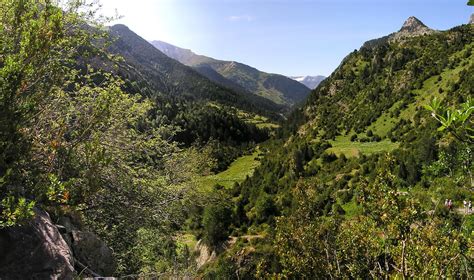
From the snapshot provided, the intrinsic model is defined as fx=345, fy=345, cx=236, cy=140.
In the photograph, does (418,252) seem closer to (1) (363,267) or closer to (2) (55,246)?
(1) (363,267)

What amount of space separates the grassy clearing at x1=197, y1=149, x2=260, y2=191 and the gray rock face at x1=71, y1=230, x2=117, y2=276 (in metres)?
64.5

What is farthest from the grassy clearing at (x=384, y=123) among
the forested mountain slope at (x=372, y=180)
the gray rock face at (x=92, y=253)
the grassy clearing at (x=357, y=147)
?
the gray rock face at (x=92, y=253)

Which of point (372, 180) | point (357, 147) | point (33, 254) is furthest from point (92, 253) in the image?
point (357, 147)

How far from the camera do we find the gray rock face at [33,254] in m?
6.79

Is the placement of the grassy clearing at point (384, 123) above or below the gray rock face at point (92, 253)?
above

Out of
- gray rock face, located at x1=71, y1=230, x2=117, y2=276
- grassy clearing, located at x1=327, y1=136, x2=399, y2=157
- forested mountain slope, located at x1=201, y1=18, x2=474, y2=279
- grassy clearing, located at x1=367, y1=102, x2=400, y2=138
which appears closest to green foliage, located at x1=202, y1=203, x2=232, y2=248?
forested mountain slope, located at x1=201, y1=18, x2=474, y2=279

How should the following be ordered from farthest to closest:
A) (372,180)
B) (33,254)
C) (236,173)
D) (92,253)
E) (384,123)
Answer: (236,173)
(384,123)
(372,180)
(92,253)
(33,254)

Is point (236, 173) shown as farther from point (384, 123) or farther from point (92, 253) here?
point (92, 253)

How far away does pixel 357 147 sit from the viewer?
200 feet

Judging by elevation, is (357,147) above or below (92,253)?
above

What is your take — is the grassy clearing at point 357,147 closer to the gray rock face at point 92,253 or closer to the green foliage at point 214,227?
the green foliage at point 214,227

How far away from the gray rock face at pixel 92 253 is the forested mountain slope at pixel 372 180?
528 centimetres

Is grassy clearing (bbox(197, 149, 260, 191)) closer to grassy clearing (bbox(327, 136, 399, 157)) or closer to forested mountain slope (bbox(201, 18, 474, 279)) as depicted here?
forested mountain slope (bbox(201, 18, 474, 279))

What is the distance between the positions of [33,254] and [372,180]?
3599 centimetres
